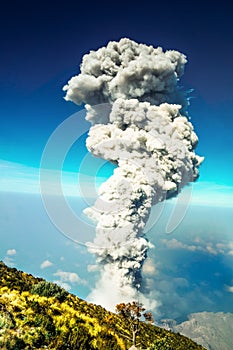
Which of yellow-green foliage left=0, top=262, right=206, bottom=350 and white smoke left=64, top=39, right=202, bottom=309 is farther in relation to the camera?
white smoke left=64, top=39, right=202, bottom=309

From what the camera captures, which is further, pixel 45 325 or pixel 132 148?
pixel 132 148

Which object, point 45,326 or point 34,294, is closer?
point 45,326

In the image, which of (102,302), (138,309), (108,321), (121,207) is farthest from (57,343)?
(102,302)

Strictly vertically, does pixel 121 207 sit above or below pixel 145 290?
above

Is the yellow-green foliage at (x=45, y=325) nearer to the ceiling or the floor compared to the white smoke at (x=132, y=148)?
nearer to the floor

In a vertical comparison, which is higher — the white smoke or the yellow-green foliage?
the white smoke

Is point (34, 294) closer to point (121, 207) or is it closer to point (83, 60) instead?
point (121, 207)

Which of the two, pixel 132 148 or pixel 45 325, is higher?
pixel 132 148

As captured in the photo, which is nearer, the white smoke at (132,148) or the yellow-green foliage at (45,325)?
the yellow-green foliage at (45,325)
